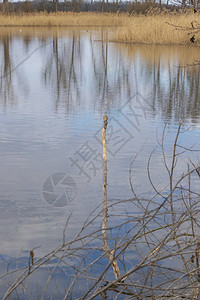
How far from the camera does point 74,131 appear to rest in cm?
559

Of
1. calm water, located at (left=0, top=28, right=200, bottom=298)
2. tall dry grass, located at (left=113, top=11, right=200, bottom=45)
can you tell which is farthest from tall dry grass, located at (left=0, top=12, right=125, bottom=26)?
calm water, located at (left=0, top=28, right=200, bottom=298)

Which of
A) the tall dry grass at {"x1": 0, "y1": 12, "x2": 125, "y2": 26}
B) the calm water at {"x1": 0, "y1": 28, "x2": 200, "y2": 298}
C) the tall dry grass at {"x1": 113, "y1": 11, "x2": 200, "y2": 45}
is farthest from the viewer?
the tall dry grass at {"x1": 0, "y1": 12, "x2": 125, "y2": 26}

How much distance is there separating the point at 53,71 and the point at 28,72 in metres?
0.53

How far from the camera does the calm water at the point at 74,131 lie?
343 cm

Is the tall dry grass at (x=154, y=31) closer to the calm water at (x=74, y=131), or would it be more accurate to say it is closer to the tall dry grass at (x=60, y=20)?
the calm water at (x=74, y=131)

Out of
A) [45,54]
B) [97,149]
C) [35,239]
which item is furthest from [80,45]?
[35,239]

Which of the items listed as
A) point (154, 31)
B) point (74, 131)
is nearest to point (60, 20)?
point (154, 31)

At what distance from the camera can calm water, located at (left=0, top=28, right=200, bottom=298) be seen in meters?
3.43

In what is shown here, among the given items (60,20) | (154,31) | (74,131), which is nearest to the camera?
(74,131)

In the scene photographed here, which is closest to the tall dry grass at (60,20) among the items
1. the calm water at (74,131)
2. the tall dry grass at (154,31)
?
the tall dry grass at (154,31)

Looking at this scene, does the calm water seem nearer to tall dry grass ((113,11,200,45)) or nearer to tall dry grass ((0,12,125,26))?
tall dry grass ((113,11,200,45))

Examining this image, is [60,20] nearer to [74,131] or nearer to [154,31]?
[154,31]

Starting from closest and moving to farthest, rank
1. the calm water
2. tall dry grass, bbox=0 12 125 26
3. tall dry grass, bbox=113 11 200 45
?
the calm water → tall dry grass, bbox=113 11 200 45 → tall dry grass, bbox=0 12 125 26

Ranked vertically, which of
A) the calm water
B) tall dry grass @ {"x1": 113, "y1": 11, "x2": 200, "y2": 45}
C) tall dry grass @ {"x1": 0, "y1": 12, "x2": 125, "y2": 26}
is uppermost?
tall dry grass @ {"x1": 0, "y1": 12, "x2": 125, "y2": 26}
